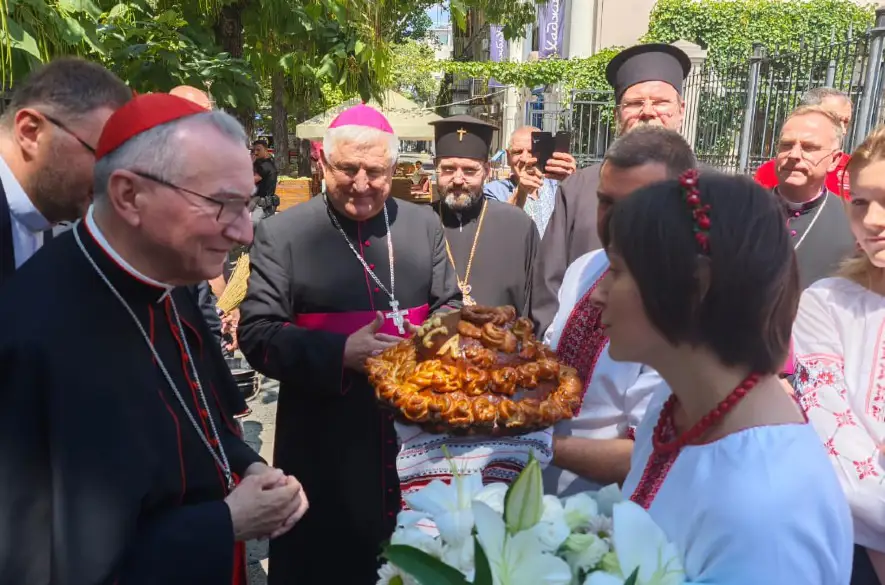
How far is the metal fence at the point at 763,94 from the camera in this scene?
6.12 meters

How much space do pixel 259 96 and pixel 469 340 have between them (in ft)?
16.0


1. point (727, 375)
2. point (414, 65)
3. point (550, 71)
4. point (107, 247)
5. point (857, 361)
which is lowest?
point (857, 361)

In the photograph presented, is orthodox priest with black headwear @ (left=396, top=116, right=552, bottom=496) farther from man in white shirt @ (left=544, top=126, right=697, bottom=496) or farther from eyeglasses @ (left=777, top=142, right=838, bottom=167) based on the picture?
man in white shirt @ (left=544, top=126, right=697, bottom=496)

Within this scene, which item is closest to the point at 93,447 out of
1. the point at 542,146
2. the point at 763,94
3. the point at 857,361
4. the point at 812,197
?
the point at 857,361

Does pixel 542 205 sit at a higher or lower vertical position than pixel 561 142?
lower

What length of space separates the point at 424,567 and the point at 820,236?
124 inches

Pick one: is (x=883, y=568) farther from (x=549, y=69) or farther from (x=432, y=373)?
(x=549, y=69)

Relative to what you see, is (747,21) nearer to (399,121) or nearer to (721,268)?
(399,121)

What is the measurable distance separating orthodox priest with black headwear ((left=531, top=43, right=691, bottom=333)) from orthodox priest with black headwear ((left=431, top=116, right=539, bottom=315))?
450 mm

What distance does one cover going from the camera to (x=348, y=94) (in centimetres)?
771

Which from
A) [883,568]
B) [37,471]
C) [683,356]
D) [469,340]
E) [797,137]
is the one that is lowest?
[883,568]

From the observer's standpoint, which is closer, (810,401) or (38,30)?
(810,401)

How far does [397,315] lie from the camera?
9.47ft

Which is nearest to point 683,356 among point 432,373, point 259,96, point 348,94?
point 432,373
